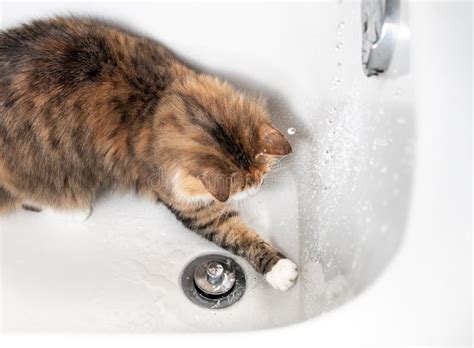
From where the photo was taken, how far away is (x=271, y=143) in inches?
37.9

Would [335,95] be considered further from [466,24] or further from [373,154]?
[466,24]

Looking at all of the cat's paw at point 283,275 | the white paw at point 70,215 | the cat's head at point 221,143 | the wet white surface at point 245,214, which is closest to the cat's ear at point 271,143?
the cat's head at point 221,143

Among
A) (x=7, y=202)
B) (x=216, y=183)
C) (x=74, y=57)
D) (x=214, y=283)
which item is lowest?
(x=214, y=283)

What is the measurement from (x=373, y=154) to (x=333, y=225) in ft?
0.56

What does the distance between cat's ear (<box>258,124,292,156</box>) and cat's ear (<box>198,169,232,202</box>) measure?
0.29 feet

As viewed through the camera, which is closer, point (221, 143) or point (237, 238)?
point (221, 143)

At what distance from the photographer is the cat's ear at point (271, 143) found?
3.15ft

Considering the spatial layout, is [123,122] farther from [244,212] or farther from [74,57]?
[244,212]

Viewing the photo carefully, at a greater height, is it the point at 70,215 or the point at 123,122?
the point at 123,122

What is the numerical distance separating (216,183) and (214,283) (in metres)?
0.28

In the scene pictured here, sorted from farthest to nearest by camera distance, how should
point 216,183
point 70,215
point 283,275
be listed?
1. point 70,215
2. point 283,275
3. point 216,183

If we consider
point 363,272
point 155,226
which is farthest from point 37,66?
point 363,272

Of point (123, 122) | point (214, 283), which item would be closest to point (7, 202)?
point (123, 122)

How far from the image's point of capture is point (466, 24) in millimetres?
750
